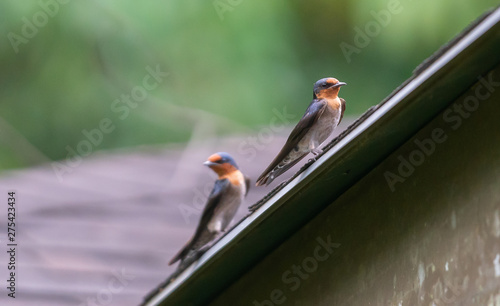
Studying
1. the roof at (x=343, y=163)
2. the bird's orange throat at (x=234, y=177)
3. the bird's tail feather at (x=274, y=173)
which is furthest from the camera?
the bird's orange throat at (x=234, y=177)

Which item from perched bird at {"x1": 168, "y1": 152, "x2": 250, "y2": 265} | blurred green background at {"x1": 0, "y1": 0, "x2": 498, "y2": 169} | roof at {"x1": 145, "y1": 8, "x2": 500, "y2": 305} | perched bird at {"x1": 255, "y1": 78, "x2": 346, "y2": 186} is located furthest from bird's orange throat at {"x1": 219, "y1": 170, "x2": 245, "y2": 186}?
blurred green background at {"x1": 0, "y1": 0, "x2": 498, "y2": 169}

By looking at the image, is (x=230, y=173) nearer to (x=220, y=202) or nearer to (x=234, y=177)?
(x=234, y=177)

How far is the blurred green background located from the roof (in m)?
4.36

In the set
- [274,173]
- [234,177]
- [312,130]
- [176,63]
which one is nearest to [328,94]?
[312,130]

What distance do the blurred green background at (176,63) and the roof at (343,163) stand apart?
14.3 ft

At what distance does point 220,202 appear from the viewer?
3.82 meters

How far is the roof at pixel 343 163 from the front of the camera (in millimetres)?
1743

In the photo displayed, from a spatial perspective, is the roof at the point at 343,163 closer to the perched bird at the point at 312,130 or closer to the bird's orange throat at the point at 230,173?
the perched bird at the point at 312,130

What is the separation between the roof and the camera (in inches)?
68.6

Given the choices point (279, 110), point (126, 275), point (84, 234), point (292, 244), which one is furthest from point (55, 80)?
point (292, 244)

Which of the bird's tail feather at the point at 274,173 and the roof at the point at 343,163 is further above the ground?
the bird's tail feather at the point at 274,173

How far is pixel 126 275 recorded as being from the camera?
420 centimetres

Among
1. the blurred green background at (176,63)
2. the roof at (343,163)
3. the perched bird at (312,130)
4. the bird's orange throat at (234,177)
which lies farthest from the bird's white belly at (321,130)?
the blurred green background at (176,63)

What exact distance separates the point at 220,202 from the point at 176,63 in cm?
436
